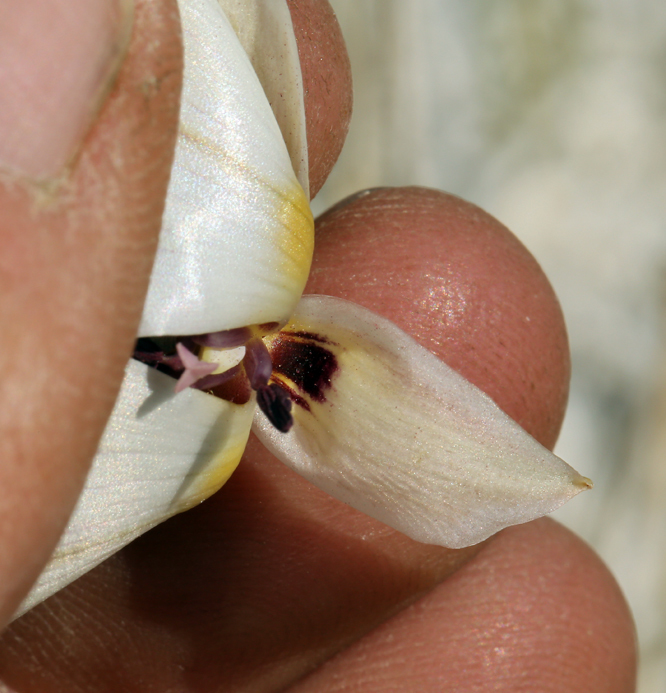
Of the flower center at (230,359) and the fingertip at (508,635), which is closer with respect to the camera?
the flower center at (230,359)

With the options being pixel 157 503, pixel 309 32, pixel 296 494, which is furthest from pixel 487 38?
pixel 157 503

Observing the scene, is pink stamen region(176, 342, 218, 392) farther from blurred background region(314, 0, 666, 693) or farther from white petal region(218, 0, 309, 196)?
blurred background region(314, 0, 666, 693)

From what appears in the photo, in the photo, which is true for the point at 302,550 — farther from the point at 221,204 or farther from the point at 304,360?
the point at 221,204

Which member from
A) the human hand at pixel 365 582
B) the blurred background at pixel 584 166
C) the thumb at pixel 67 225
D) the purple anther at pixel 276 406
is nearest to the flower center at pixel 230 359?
the purple anther at pixel 276 406

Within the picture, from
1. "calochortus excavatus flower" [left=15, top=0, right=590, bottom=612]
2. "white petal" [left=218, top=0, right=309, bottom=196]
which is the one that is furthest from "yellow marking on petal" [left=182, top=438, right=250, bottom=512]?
"white petal" [left=218, top=0, right=309, bottom=196]

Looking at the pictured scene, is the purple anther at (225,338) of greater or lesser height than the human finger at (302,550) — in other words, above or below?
above

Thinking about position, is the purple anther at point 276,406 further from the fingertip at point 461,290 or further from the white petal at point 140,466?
the fingertip at point 461,290
